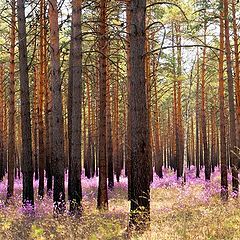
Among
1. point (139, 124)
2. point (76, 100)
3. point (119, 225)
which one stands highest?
point (76, 100)

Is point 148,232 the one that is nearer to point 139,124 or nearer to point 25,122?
point 139,124

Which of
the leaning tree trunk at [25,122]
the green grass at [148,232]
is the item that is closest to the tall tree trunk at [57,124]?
the green grass at [148,232]

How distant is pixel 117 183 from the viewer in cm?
1958

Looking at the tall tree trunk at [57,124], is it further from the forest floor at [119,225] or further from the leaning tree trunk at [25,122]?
the leaning tree trunk at [25,122]

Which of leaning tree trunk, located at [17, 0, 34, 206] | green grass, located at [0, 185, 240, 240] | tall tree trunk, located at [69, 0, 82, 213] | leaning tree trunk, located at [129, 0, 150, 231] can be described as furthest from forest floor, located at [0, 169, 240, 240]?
tall tree trunk, located at [69, 0, 82, 213]

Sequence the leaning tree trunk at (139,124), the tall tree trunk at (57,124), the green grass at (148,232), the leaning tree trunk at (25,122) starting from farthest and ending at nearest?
1. the leaning tree trunk at (25,122)
2. the tall tree trunk at (57,124)
3. the leaning tree trunk at (139,124)
4. the green grass at (148,232)

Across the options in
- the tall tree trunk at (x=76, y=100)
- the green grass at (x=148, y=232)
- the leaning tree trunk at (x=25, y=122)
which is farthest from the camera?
the leaning tree trunk at (x=25, y=122)

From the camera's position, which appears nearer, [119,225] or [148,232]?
[148,232]

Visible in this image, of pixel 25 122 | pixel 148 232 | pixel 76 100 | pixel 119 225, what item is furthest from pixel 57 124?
pixel 148 232

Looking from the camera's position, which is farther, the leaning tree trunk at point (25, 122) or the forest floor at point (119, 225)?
the leaning tree trunk at point (25, 122)

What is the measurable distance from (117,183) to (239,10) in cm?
928

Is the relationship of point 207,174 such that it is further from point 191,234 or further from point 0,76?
point 191,234

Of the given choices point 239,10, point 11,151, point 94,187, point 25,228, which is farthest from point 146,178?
point 239,10

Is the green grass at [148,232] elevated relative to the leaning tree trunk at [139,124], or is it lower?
lower
